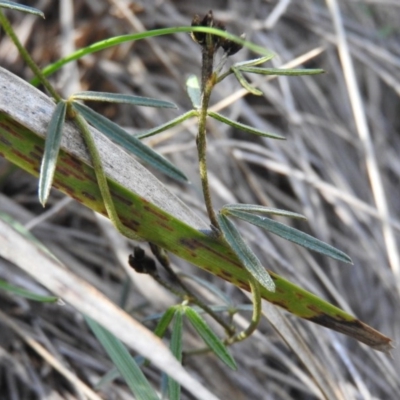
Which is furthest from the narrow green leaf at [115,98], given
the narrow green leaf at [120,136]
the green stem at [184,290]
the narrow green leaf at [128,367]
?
the narrow green leaf at [128,367]

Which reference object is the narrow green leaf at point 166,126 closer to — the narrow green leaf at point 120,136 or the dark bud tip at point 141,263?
the narrow green leaf at point 120,136

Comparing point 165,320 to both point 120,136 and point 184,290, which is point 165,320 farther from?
point 120,136

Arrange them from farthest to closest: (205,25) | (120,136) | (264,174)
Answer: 1. (264,174)
2. (120,136)
3. (205,25)

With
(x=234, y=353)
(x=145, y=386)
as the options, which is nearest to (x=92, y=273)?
(x=234, y=353)

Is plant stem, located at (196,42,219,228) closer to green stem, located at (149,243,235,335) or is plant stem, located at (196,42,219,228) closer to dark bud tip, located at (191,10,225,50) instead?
dark bud tip, located at (191,10,225,50)

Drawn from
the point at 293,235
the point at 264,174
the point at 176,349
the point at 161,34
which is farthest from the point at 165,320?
the point at 264,174

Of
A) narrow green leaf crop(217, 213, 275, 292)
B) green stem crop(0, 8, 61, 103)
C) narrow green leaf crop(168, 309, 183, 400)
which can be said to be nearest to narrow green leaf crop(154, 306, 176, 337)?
narrow green leaf crop(168, 309, 183, 400)
